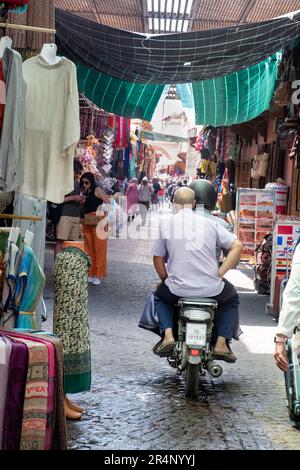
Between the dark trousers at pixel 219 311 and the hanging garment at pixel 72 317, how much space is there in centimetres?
127

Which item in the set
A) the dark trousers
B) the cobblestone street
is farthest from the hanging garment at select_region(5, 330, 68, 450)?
the dark trousers

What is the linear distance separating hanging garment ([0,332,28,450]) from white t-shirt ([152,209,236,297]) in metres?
2.96

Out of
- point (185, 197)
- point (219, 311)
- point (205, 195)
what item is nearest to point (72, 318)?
point (219, 311)

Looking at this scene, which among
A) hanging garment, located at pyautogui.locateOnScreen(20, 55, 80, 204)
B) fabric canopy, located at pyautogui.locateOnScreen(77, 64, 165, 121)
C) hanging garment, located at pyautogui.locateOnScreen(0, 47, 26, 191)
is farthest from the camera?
fabric canopy, located at pyautogui.locateOnScreen(77, 64, 165, 121)

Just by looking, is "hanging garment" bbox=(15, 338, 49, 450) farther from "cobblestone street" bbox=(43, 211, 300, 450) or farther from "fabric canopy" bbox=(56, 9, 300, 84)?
"fabric canopy" bbox=(56, 9, 300, 84)

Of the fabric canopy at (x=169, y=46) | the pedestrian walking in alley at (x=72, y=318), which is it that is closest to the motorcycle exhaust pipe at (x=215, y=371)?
the pedestrian walking in alley at (x=72, y=318)

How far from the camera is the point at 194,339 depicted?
6.64 meters

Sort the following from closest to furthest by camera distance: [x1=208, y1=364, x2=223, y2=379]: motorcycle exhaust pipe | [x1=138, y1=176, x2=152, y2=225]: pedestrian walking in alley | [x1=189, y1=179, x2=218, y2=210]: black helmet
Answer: [x1=208, y1=364, x2=223, y2=379]: motorcycle exhaust pipe < [x1=189, y1=179, x2=218, y2=210]: black helmet < [x1=138, y1=176, x2=152, y2=225]: pedestrian walking in alley

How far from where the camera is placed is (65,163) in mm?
6027

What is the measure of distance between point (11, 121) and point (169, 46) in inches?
228

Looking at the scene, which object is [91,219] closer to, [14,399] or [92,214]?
[92,214]

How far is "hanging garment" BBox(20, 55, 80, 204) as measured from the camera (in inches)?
231

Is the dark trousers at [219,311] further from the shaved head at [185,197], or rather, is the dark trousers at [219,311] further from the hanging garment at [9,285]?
the hanging garment at [9,285]

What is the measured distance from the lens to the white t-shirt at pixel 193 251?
6953 mm
